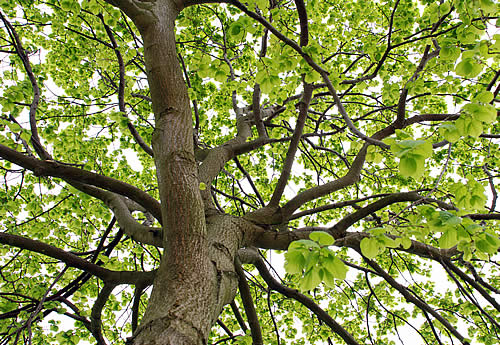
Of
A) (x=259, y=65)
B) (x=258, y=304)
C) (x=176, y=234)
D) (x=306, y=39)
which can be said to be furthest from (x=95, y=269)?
(x=258, y=304)

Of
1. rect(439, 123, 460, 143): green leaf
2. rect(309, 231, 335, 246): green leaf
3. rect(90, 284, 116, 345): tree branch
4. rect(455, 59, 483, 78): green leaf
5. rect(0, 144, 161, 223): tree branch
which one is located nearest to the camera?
rect(309, 231, 335, 246): green leaf

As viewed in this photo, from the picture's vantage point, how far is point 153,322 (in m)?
1.61

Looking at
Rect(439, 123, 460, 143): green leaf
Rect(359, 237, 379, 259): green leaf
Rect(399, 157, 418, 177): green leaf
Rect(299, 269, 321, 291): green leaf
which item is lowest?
Rect(299, 269, 321, 291): green leaf

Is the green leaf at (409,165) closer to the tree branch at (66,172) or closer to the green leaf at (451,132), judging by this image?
the green leaf at (451,132)

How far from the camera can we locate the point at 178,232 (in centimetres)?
205

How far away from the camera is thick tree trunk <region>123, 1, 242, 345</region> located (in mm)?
1663

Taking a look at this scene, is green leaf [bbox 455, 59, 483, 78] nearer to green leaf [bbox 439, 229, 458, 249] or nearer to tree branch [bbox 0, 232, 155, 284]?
green leaf [bbox 439, 229, 458, 249]

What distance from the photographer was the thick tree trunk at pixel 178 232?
1663 mm

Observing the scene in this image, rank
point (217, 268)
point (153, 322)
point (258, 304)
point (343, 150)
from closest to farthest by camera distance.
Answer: point (153, 322), point (217, 268), point (258, 304), point (343, 150)

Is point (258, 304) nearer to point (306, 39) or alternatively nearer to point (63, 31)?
point (306, 39)

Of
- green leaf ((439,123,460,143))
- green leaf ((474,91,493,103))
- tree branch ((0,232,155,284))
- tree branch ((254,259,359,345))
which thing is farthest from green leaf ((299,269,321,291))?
tree branch ((254,259,359,345))

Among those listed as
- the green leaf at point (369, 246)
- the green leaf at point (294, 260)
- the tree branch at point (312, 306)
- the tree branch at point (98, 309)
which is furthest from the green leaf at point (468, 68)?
the tree branch at point (98, 309)

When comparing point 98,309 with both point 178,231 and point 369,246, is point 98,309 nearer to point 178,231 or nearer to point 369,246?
point 178,231

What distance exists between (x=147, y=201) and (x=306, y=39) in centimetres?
209
